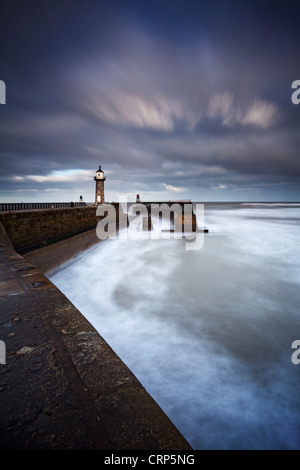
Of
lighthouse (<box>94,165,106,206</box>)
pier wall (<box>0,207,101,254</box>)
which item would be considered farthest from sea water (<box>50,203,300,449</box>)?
lighthouse (<box>94,165,106,206</box>)

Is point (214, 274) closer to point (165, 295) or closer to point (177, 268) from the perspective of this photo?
point (177, 268)

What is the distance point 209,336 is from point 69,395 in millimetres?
3635

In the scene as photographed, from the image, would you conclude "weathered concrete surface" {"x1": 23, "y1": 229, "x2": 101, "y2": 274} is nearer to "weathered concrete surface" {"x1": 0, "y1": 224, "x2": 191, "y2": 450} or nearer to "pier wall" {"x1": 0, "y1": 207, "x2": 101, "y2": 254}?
"pier wall" {"x1": 0, "y1": 207, "x2": 101, "y2": 254}

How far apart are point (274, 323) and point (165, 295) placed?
9.51 feet

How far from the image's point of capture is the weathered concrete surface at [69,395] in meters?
1.14

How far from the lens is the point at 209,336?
14.3ft

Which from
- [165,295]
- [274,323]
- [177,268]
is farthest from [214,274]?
[274,323]

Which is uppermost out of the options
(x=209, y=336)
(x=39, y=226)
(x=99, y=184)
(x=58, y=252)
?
(x=99, y=184)

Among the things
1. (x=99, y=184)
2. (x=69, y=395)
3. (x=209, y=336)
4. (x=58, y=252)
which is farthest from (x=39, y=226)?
(x=99, y=184)

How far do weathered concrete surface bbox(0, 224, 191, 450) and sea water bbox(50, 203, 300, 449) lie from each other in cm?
181

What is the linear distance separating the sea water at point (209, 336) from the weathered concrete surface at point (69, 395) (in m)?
1.81

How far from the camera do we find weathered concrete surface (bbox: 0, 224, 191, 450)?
1.14 m
